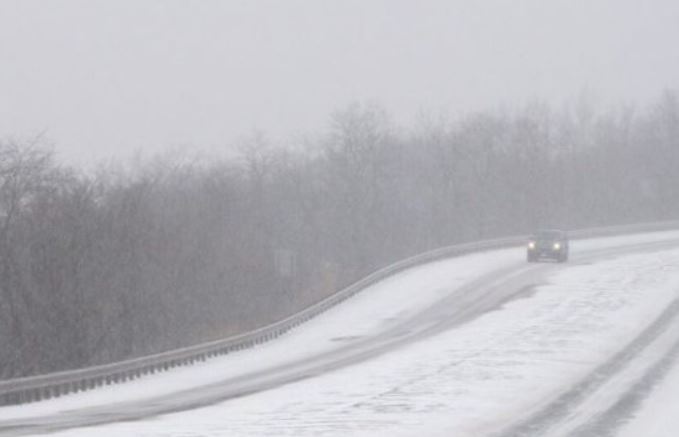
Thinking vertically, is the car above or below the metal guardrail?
above

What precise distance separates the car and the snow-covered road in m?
1.15

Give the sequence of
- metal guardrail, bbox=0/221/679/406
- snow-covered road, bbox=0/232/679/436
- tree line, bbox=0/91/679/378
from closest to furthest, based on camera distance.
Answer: snow-covered road, bbox=0/232/679/436 → metal guardrail, bbox=0/221/679/406 → tree line, bbox=0/91/679/378

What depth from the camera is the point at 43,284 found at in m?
56.5

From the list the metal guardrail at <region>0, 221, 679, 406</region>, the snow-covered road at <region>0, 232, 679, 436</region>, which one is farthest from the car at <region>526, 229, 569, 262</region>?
the metal guardrail at <region>0, 221, 679, 406</region>

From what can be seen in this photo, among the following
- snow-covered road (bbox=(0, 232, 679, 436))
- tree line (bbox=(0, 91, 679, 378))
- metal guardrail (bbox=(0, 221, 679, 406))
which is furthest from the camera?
tree line (bbox=(0, 91, 679, 378))

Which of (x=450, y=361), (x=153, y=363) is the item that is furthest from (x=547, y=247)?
(x=153, y=363)

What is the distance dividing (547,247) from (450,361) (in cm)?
3538

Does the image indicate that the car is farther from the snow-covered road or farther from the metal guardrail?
the metal guardrail

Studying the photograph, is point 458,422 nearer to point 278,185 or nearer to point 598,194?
point 278,185

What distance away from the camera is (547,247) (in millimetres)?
69250

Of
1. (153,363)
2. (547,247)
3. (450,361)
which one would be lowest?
(450,361)

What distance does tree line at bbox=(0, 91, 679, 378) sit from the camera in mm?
56969

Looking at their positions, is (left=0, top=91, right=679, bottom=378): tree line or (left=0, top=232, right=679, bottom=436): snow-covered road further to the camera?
(left=0, top=91, right=679, bottom=378): tree line

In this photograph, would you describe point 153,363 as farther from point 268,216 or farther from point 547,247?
point 268,216
